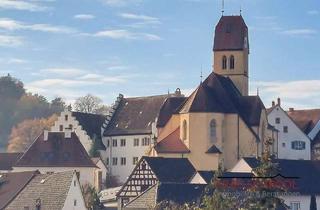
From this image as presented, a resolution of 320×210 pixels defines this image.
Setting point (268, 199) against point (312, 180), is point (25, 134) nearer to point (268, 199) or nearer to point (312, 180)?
point (312, 180)

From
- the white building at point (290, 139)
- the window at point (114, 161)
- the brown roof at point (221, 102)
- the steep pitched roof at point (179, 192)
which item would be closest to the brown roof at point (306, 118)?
the white building at point (290, 139)

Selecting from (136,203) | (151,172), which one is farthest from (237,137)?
(136,203)

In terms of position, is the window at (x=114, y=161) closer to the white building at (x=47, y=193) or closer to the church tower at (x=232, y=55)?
the church tower at (x=232, y=55)

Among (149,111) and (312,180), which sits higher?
(149,111)

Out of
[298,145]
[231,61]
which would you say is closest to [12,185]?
[231,61]

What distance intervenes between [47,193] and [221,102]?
98.8ft

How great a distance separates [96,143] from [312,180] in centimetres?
3732

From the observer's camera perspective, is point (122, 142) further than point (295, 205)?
Yes

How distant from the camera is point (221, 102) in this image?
390 feet

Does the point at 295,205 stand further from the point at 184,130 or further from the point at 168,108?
the point at 168,108

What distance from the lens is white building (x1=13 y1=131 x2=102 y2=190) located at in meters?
119

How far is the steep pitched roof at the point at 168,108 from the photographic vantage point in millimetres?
126688

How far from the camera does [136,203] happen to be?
89.4 meters

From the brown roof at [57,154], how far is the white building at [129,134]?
26.8 feet
